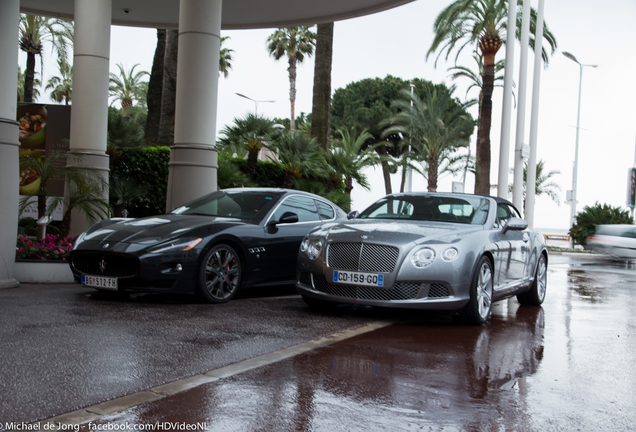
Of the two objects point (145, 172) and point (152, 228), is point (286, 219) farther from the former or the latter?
point (145, 172)

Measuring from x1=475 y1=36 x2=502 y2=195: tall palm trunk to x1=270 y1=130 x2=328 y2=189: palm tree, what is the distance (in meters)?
12.3

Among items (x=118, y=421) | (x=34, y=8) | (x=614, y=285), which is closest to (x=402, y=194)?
(x=118, y=421)

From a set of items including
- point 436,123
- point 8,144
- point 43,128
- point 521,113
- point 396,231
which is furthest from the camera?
point 436,123

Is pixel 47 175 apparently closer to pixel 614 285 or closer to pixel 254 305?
pixel 254 305

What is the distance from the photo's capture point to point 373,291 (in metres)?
6.66

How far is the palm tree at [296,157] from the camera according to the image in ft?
61.3

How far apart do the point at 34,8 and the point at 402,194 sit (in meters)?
14.5

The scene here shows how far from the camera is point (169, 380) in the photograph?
164 inches

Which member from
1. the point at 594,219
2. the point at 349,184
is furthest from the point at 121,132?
the point at 594,219

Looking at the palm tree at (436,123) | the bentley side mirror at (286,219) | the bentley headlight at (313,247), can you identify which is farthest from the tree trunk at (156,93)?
the palm tree at (436,123)

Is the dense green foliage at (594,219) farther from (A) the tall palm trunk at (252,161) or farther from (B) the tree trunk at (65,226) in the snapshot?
(B) the tree trunk at (65,226)

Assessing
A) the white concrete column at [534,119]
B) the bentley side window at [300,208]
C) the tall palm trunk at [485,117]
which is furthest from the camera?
the tall palm trunk at [485,117]

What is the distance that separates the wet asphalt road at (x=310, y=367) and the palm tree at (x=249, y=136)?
10.5 meters

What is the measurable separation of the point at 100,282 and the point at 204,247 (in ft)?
4.09
